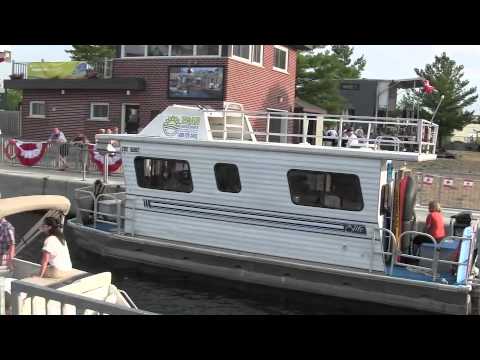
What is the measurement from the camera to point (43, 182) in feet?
58.6

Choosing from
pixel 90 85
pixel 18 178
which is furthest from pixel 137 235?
pixel 90 85

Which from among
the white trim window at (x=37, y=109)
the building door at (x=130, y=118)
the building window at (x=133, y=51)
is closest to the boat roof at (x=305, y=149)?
the building door at (x=130, y=118)

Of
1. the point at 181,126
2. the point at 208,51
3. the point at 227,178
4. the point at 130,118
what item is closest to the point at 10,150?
the point at 130,118

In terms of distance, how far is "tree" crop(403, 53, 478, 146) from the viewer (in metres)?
54.5

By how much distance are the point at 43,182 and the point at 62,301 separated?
540 inches

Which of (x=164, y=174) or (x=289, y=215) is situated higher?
(x=164, y=174)

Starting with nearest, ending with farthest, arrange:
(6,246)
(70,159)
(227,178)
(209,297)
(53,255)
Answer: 1. (53,255)
2. (6,246)
3. (209,297)
4. (227,178)
5. (70,159)

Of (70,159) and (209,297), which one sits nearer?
(209,297)

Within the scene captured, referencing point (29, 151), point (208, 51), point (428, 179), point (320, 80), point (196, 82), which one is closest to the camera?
point (428, 179)

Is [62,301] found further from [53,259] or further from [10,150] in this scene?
[10,150]

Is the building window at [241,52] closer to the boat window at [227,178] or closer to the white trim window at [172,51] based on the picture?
the white trim window at [172,51]

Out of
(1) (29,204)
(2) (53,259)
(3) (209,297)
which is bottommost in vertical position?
(3) (209,297)

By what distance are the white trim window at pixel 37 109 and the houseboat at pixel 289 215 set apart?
14.9 meters
